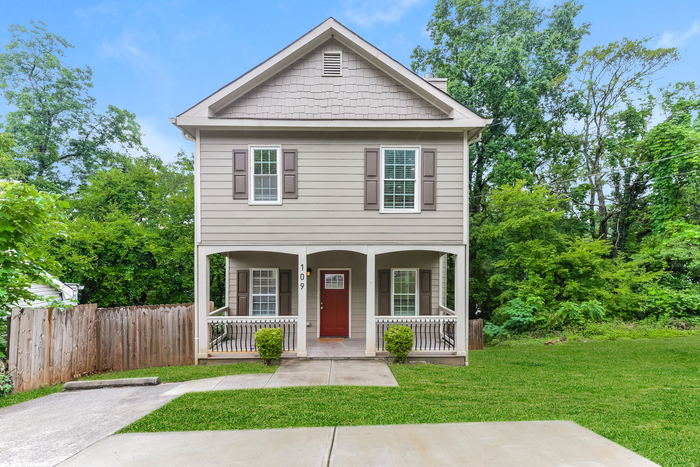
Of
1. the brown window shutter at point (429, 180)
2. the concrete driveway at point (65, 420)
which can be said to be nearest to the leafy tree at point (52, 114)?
the concrete driveway at point (65, 420)

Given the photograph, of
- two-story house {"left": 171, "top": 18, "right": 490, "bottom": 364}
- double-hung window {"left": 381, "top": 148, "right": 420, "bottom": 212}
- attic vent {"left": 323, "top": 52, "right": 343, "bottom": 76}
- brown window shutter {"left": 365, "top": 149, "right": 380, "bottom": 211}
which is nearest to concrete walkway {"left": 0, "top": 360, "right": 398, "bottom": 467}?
two-story house {"left": 171, "top": 18, "right": 490, "bottom": 364}

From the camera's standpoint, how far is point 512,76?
16.4m

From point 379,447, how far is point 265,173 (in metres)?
6.68

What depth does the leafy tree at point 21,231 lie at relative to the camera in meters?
4.86

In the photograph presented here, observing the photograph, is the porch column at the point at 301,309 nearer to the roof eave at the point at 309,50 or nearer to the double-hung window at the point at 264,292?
the double-hung window at the point at 264,292

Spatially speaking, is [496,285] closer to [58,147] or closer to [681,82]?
[681,82]

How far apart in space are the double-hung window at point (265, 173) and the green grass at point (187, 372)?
13.0ft

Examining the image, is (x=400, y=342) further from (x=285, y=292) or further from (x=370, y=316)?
(x=285, y=292)

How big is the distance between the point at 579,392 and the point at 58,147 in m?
24.8

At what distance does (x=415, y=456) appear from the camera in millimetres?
3523

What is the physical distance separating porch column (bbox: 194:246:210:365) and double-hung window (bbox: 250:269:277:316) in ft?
6.00

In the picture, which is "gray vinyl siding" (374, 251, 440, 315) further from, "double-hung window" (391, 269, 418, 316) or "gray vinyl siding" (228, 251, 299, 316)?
"gray vinyl siding" (228, 251, 299, 316)

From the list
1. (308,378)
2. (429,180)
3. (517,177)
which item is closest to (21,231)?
(308,378)

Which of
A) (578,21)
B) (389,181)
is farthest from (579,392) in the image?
(578,21)
